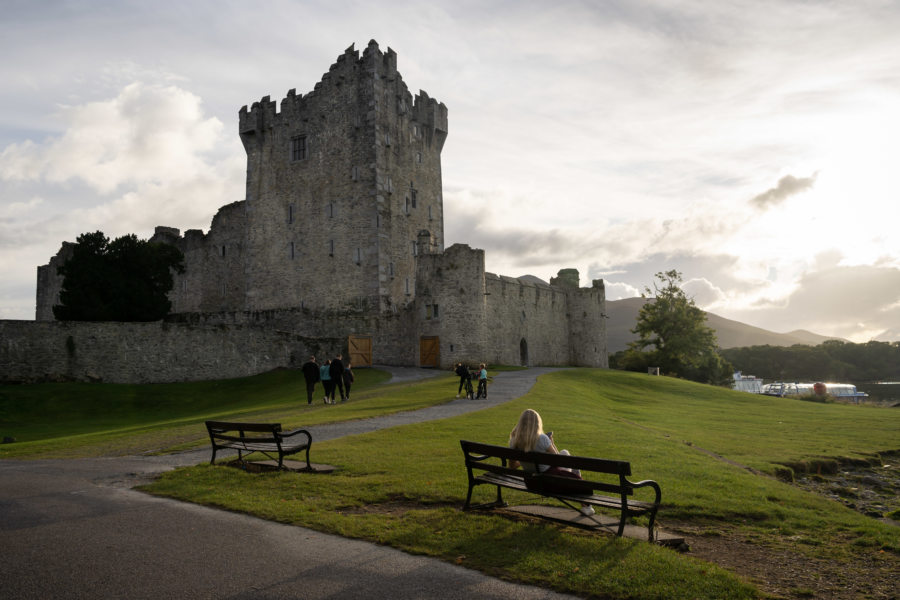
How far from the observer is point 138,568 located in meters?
6.26

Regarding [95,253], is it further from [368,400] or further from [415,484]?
[415,484]

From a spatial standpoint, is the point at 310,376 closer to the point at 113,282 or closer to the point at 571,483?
the point at 571,483

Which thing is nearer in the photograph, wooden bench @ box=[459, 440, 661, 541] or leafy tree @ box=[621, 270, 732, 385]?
wooden bench @ box=[459, 440, 661, 541]

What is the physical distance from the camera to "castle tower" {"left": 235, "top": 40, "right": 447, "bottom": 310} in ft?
149

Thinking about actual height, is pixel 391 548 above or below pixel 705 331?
below

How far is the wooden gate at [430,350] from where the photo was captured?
126ft

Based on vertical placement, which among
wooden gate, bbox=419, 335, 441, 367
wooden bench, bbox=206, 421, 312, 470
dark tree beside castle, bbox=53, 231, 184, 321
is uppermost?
dark tree beside castle, bbox=53, 231, 184, 321

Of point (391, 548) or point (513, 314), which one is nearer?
point (391, 548)

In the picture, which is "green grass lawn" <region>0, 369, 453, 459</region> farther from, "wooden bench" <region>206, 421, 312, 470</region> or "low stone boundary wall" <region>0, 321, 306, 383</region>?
"wooden bench" <region>206, 421, 312, 470</region>

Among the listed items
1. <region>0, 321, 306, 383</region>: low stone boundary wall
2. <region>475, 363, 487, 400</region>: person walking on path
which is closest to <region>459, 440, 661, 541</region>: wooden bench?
<region>475, 363, 487, 400</region>: person walking on path

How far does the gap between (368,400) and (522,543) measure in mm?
17421

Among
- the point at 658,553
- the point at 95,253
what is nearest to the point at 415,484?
the point at 658,553

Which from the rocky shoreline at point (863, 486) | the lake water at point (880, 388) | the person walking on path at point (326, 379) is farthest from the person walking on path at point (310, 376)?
the lake water at point (880, 388)

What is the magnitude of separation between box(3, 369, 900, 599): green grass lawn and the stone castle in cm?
1908
